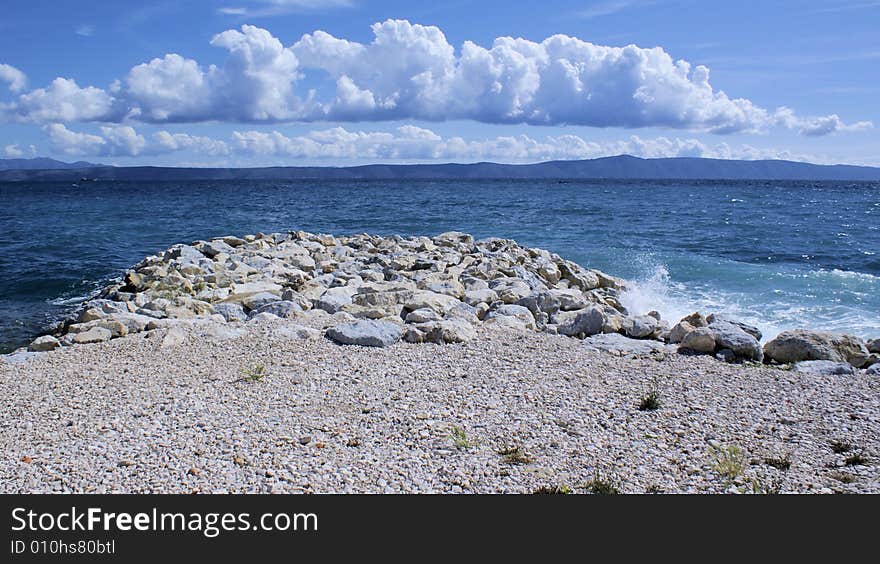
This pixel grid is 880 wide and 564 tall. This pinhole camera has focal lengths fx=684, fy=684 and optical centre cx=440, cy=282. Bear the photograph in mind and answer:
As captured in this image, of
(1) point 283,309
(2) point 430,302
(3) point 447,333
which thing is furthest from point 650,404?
(1) point 283,309

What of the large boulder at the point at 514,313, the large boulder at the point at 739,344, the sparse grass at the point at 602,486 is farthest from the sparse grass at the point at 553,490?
the large boulder at the point at 514,313

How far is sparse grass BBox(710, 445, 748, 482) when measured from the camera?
5.23 metres

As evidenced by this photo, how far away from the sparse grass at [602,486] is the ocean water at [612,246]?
31.8ft

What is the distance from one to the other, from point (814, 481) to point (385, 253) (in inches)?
634

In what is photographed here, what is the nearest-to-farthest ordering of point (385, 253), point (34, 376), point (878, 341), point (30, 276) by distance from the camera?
1. point (34, 376)
2. point (878, 341)
3. point (30, 276)
4. point (385, 253)

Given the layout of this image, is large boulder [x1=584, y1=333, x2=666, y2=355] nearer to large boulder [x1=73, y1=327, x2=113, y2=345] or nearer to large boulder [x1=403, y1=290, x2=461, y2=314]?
large boulder [x1=403, y1=290, x2=461, y2=314]

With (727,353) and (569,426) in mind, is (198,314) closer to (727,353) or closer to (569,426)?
(569,426)

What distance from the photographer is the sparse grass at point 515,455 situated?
5445mm

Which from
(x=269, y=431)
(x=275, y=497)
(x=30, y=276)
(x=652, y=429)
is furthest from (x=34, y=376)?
(x=30, y=276)

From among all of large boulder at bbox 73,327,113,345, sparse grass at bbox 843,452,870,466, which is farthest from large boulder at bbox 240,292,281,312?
sparse grass at bbox 843,452,870,466

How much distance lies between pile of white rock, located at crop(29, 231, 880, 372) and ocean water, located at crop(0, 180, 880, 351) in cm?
204

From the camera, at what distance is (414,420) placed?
20.5ft

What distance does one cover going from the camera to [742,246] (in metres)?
25.6

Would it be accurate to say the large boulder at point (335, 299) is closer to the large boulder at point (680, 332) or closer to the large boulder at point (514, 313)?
the large boulder at point (514, 313)
